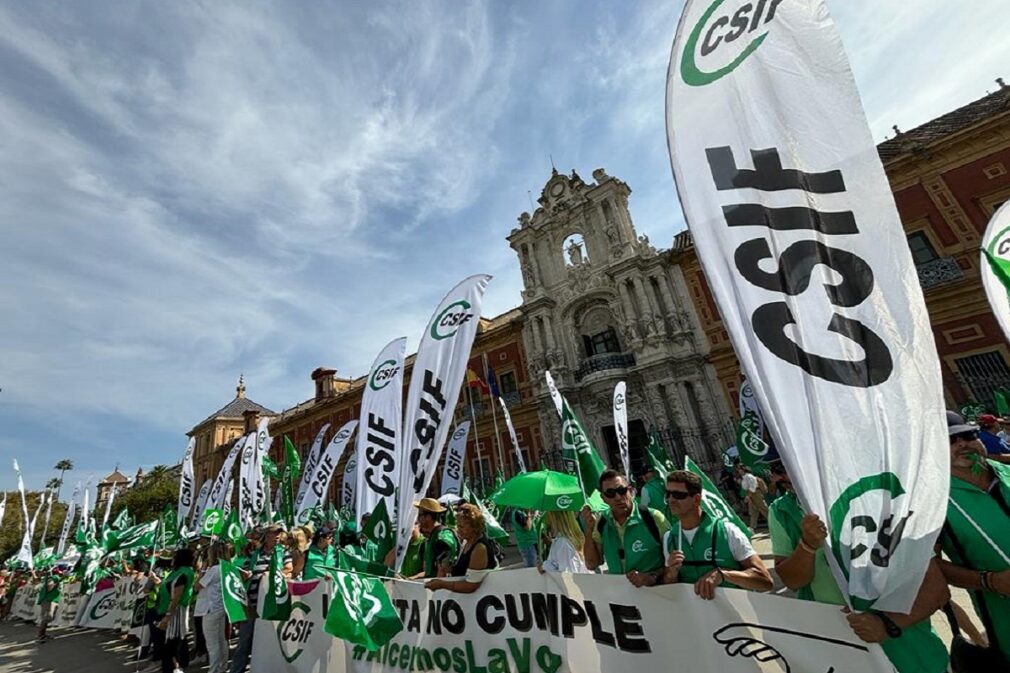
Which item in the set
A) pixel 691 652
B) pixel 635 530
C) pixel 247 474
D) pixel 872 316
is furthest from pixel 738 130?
pixel 247 474

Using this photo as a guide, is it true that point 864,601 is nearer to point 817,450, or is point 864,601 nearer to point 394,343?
point 817,450

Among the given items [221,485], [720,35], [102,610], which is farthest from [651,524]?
[221,485]

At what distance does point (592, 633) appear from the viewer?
2783 millimetres

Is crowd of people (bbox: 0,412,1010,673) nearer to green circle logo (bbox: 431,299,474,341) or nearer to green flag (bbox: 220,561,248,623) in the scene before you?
green flag (bbox: 220,561,248,623)

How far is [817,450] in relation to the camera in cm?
180

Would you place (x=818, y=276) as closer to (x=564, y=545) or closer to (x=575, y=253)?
(x=564, y=545)

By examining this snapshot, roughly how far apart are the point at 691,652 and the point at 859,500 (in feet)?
4.43

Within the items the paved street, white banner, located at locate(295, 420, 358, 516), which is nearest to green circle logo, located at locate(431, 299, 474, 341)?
the paved street

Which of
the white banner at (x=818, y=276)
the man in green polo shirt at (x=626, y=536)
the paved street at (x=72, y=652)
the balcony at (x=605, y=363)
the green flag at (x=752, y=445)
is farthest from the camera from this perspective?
the balcony at (x=605, y=363)

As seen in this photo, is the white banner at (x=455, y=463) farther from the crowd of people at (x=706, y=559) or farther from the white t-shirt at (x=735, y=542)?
the white t-shirt at (x=735, y=542)

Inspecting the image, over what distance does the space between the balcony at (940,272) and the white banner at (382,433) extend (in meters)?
16.9

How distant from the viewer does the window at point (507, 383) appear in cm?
2377

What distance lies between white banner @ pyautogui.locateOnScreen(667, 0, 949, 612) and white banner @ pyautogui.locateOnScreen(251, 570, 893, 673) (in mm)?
642

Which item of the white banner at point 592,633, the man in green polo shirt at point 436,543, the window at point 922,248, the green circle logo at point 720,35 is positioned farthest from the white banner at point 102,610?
the window at point 922,248
